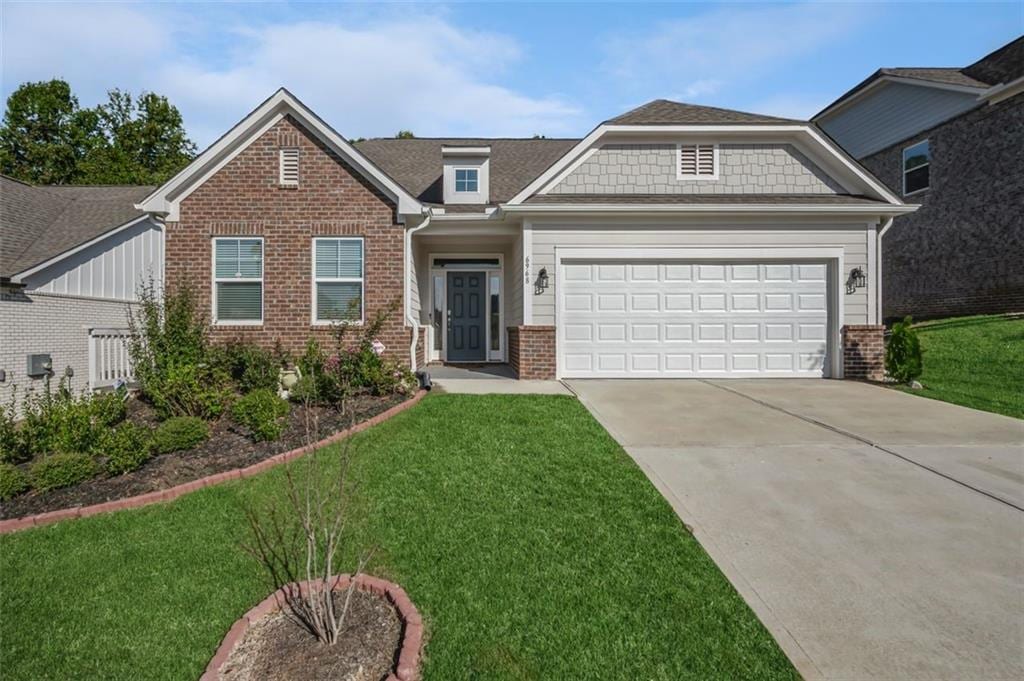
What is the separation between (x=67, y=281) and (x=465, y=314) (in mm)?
8104

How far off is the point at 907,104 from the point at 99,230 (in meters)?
23.7

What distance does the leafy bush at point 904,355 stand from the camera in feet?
29.7

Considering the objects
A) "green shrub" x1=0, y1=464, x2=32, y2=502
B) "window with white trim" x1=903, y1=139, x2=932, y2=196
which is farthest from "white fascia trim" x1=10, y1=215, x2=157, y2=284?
"window with white trim" x1=903, y1=139, x2=932, y2=196

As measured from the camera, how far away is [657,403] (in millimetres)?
7645

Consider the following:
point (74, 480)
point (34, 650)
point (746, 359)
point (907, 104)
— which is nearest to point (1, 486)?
point (74, 480)

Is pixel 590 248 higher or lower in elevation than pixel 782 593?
higher

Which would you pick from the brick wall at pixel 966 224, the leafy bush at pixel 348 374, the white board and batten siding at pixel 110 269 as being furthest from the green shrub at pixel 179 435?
the brick wall at pixel 966 224

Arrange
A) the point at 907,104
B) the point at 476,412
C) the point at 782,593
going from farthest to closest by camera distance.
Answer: the point at 907,104 < the point at 476,412 < the point at 782,593

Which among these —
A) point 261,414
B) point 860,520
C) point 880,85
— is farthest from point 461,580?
point 880,85

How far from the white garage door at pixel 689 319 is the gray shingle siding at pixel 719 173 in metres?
1.61

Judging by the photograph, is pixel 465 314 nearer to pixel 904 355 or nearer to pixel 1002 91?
pixel 904 355

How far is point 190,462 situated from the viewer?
5152mm

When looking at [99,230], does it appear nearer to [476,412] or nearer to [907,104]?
[476,412]

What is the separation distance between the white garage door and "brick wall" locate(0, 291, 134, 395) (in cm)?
854
